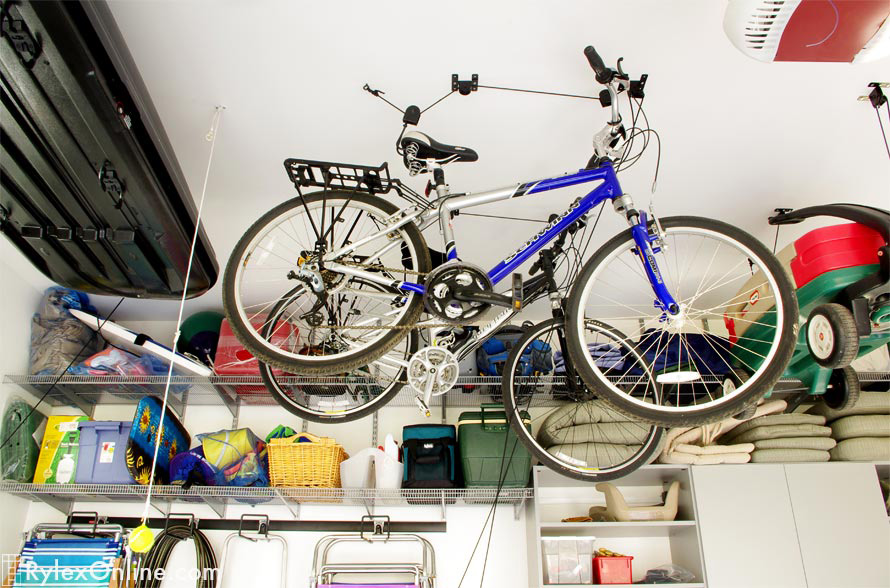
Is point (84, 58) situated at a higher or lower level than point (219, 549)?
higher

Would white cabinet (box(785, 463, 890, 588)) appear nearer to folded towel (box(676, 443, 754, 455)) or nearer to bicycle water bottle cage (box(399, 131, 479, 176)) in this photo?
folded towel (box(676, 443, 754, 455))

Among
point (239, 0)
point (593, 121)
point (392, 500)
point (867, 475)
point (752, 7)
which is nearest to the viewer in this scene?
point (752, 7)

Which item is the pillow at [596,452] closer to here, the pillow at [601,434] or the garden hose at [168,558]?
the pillow at [601,434]

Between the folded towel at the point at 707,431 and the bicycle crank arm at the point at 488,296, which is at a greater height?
the bicycle crank arm at the point at 488,296

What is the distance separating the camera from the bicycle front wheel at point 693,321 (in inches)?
74.5

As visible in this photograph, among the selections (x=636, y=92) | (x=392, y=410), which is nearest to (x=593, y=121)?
(x=636, y=92)

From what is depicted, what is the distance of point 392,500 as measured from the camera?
10.2ft

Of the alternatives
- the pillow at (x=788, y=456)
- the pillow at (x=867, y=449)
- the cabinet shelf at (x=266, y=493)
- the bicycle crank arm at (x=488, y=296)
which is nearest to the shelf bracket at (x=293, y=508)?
the cabinet shelf at (x=266, y=493)

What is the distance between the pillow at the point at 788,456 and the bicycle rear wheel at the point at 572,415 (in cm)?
59

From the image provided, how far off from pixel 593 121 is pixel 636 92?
0.31 metres

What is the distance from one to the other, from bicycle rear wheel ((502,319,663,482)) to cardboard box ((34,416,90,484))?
2202 mm

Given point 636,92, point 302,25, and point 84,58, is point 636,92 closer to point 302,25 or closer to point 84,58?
point 302,25

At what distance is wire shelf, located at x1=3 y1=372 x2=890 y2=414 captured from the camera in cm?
294

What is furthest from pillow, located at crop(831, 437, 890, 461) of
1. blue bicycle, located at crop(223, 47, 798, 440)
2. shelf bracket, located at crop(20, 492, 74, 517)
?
shelf bracket, located at crop(20, 492, 74, 517)
